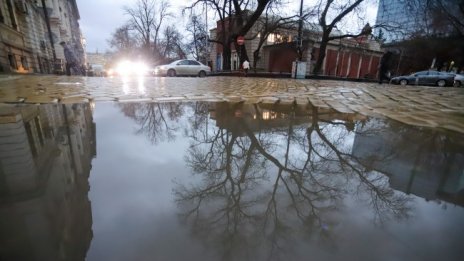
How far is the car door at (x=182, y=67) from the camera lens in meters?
20.1

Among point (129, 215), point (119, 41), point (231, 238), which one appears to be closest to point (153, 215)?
point (129, 215)

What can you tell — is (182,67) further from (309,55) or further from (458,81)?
(458,81)

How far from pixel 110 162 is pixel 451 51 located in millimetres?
43367

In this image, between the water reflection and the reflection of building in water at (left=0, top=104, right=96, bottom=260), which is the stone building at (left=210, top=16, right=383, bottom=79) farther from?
the reflection of building in water at (left=0, top=104, right=96, bottom=260)

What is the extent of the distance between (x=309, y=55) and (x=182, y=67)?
60.7 feet

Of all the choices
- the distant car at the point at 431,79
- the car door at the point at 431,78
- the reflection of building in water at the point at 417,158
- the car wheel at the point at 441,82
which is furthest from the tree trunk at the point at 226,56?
the reflection of building in water at the point at 417,158

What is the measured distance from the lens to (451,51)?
105 ft

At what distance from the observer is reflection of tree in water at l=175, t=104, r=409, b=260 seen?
4.28ft

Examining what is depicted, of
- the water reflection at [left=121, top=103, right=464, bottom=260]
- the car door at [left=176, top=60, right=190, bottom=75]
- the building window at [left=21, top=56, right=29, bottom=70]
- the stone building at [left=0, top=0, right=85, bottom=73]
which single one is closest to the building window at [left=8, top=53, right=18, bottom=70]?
the stone building at [left=0, top=0, right=85, bottom=73]

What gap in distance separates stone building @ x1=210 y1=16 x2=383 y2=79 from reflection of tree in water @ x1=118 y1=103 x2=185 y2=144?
26.9 meters

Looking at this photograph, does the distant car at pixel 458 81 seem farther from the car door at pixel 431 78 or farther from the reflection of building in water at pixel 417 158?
the reflection of building in water at pixel 417 158

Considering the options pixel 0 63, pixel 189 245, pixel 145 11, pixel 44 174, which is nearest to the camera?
pixel 189 245

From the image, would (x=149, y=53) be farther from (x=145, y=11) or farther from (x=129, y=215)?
(x=129, y=215)

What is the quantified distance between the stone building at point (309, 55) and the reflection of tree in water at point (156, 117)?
26.9m
